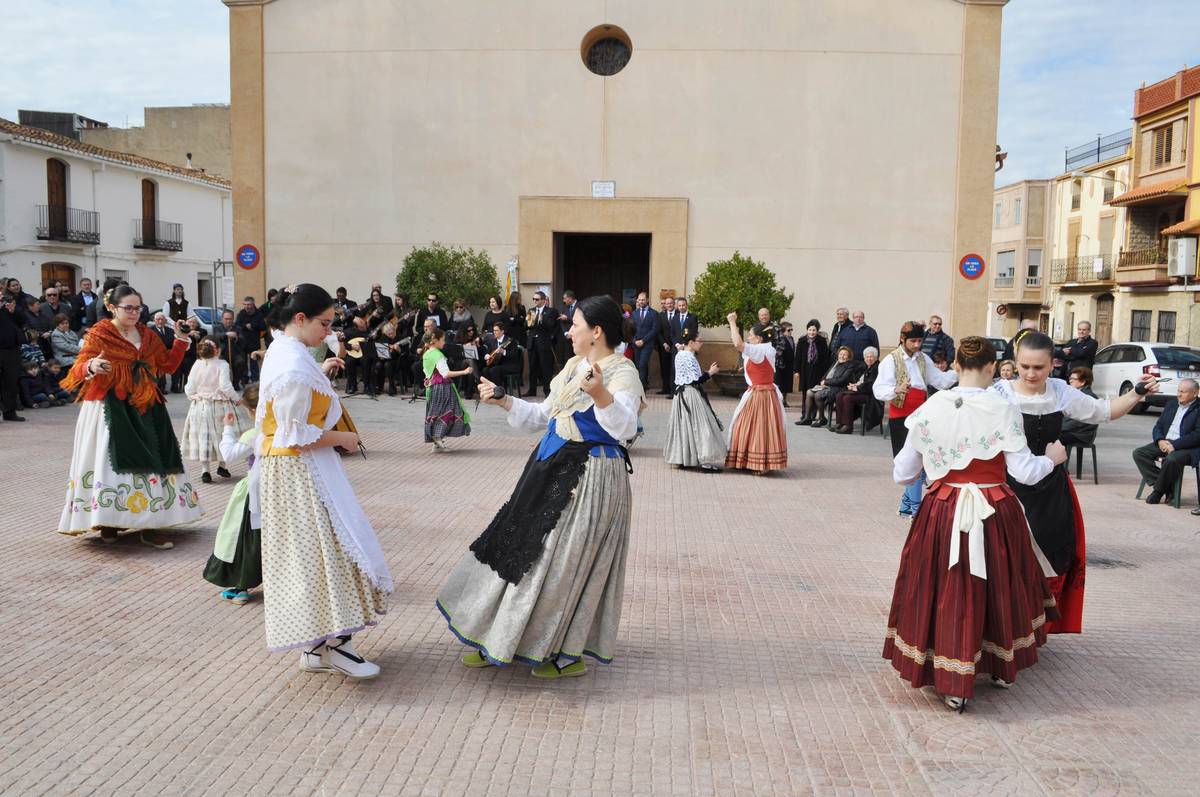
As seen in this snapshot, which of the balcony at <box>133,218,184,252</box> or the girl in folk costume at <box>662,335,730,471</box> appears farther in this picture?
the balcony at <box>133,218,184,252</box>

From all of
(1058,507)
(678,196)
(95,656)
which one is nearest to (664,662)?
(1058,507)

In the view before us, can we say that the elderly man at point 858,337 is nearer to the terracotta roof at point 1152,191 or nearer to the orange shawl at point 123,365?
the orange shawl at point 123,365

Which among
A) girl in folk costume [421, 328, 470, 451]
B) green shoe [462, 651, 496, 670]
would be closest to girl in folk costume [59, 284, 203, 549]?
green shoe [462, 651, 496, 670]

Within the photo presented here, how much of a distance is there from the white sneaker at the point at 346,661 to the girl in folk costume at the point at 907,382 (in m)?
5.41

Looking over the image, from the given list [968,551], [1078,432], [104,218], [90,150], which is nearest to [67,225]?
[104,218]

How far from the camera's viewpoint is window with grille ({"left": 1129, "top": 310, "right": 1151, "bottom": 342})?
125 feet

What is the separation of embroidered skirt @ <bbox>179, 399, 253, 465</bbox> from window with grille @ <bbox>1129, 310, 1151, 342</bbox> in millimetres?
36732

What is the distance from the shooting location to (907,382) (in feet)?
29.7

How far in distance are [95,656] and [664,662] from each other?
2791 mm

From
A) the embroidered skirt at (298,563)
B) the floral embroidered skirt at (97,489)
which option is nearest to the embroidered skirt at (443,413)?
the floral embroidered skirt at (97,489)

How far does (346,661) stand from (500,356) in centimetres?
1257

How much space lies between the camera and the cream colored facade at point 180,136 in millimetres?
44781

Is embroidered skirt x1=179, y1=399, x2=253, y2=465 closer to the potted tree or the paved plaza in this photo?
the paved plaza

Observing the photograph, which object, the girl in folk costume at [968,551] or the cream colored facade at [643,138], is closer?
the girl in folk costume at [968,551]
